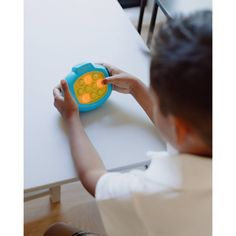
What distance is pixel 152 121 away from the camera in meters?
0.84

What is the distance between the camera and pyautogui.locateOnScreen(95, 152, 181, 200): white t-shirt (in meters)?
0.61

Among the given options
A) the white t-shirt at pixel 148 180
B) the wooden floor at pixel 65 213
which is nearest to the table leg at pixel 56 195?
the wooden floor at pixel 65 213

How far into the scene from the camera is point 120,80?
85 centimetres

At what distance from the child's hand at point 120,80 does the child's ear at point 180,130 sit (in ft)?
0.88

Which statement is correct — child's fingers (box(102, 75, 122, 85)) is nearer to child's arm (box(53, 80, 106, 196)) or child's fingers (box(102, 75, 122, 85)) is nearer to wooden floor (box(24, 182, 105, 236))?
child's arm (box(53, 80, 106, 196))

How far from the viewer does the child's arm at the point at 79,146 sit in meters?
0.73

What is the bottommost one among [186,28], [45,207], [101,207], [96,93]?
[45,207]

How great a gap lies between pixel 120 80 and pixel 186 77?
32 cm

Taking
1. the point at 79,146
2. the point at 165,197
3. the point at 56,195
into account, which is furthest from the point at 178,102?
the point at 56,195

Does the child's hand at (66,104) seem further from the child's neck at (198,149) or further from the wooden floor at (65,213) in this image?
the wooden floor at (65,213)

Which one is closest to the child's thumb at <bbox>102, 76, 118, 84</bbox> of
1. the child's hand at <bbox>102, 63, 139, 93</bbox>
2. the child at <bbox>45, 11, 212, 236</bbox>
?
the child's hand at <bbox>102, 63, 139, 93</bbox>
